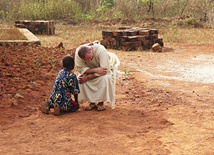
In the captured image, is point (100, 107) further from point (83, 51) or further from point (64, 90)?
point (83, 51)

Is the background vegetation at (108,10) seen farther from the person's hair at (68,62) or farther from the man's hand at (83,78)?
the person's hair at (68,62)

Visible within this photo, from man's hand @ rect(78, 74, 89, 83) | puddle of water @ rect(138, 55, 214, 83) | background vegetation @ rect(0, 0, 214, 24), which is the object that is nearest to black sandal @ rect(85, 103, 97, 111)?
man's hand @ rect(78, 74, 89, 83)

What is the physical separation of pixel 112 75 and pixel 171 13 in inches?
611

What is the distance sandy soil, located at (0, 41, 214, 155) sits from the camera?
14.1 ft

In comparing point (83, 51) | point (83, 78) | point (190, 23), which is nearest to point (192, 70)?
point (83, 78)

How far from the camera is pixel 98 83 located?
18.8ft

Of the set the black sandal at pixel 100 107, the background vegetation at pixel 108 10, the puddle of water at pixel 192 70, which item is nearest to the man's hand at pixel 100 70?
the black sandal at pixel 100 107

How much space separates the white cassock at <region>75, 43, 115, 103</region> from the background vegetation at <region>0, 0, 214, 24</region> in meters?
14.0

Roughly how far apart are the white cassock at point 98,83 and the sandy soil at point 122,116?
219 mm

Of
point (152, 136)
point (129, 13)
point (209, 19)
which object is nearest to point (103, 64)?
point (152, 136)

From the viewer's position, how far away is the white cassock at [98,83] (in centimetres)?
566

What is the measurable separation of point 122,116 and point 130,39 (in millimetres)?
7070

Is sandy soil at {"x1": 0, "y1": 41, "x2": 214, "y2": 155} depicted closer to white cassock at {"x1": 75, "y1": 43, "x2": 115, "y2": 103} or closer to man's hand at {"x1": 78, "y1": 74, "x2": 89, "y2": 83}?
white cassock at {"x1": 75, "y1": 43, "x2": 115, "y2": 103}

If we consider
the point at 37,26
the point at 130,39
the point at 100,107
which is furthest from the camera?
the point at 37,26
